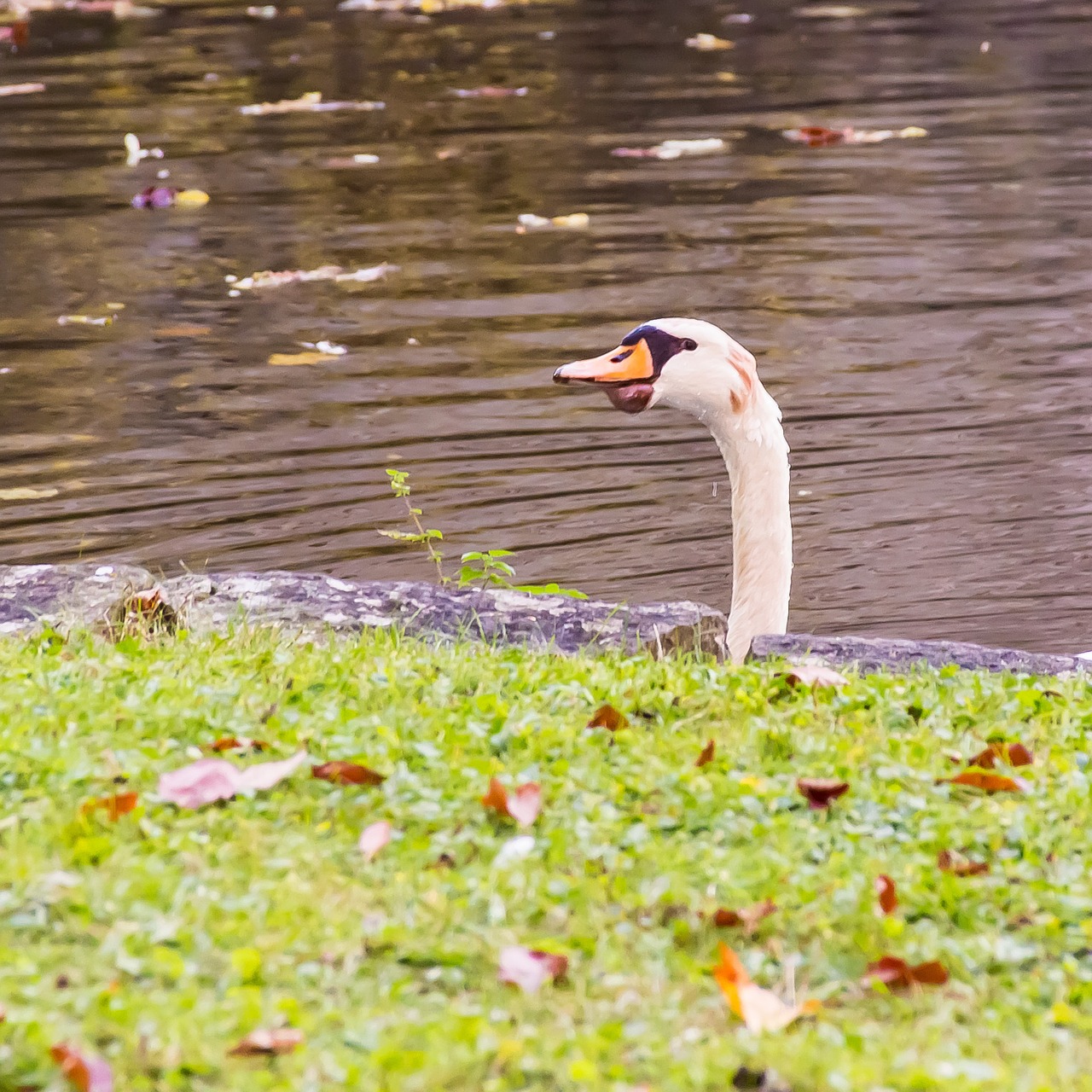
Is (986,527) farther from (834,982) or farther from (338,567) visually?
(834,982)

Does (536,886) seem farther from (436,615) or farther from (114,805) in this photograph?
(436,615)

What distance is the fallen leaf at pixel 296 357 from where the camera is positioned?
38.1 feet

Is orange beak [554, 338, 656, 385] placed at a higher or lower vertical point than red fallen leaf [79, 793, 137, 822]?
higher

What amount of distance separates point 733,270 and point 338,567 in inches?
215

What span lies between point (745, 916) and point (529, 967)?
0.47m

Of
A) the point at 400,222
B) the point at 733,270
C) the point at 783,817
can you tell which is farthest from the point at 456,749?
the point at 400,222

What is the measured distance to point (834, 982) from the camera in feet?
11.9

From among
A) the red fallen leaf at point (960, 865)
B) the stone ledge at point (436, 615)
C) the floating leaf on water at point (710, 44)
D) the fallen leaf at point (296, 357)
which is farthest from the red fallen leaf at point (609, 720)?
the floating leaf on water at point (710, 44)

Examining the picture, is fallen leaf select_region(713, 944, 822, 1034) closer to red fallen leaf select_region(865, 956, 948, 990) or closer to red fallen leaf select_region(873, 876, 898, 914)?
red fallen leaf select_region(865, 956, 948, 990)

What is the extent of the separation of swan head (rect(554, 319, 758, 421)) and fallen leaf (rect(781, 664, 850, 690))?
1.73 m

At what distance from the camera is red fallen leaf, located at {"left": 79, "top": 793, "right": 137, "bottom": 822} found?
4098mm

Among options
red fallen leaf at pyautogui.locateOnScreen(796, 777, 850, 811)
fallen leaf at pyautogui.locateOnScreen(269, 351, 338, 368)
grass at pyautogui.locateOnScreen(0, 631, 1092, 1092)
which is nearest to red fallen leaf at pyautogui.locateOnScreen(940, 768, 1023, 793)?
grass at pyautogui.locateOnScreen(0, 631, 1092, 1092)

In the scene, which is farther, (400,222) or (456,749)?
(400,222)

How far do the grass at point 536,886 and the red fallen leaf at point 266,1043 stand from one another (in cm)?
3
